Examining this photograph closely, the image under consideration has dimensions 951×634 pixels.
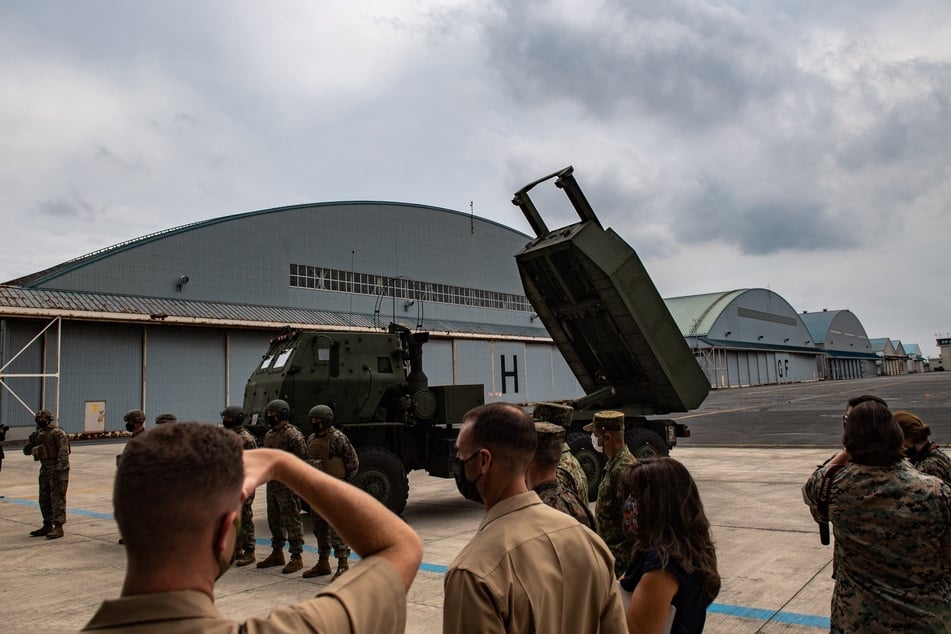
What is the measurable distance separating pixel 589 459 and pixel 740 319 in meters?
58.1

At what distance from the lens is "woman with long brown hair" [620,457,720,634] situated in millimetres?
2375

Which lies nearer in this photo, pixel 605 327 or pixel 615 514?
pixel 615 514

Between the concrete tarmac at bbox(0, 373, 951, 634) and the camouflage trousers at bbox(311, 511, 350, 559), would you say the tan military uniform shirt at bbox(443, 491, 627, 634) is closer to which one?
the concrete tarmac at bbox(0, 373, 951, 634)

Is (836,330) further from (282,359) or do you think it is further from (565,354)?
(282,359)

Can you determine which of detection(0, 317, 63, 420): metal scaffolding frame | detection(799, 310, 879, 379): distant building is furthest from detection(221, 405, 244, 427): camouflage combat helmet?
detection(799, 310, 879, 379): distant building

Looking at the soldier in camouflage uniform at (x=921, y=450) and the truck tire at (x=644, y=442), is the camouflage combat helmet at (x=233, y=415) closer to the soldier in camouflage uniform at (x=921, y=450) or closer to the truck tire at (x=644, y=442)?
the truck tire at (x=644, y=442)

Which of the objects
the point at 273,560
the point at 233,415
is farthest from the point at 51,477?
the point at 273,560

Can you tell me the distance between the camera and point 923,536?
8.69 feet

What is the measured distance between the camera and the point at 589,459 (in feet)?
32.5

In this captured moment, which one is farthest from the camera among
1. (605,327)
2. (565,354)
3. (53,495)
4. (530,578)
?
(565,354)

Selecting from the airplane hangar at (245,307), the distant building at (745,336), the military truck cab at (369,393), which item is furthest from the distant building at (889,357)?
the military truck cab at (369,393)

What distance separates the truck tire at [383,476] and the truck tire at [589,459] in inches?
103

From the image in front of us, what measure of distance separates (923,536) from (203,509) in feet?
8.73

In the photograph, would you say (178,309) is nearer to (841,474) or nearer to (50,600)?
(50,600)
